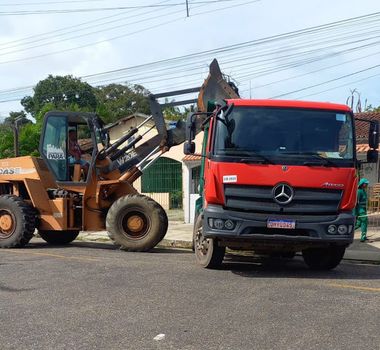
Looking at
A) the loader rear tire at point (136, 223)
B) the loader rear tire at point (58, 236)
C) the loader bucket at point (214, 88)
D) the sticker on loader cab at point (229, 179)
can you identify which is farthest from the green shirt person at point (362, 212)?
the loader rear tire at point (58, 236)

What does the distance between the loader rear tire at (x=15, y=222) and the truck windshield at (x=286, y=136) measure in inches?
234

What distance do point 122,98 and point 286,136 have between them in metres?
50.8

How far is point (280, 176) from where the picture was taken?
7965 mm

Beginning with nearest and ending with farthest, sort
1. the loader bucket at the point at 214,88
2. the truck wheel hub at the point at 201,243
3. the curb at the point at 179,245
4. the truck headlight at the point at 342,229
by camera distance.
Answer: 1. the truck headlight at the point at 342,229
2. the truck wheel hub at the point at 201,243
3. the loader bucket at the point at 214,88
4. the curb at the point at 179,245

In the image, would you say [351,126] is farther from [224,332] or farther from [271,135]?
[224,332]

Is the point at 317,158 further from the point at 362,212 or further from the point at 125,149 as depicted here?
the point at 362,212

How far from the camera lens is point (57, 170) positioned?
12.8 m

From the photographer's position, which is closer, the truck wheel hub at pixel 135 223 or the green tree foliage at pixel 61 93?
the truck wheel hub at pixel 135 223

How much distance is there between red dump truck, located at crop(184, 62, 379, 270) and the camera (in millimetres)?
7977

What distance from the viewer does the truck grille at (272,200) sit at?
7992 millimetres

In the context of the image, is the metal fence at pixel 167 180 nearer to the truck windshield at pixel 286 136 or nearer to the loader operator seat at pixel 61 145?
the loader operator seat at pixel 61 145

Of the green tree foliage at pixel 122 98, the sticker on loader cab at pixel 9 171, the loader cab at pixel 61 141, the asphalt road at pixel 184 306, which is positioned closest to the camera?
the asphalt road at pixel 184 306

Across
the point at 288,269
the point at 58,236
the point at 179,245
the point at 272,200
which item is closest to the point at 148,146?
the point at 179,245

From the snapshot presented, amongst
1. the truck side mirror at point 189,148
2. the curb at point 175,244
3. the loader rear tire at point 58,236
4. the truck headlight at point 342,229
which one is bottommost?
the curb at point 175,244
